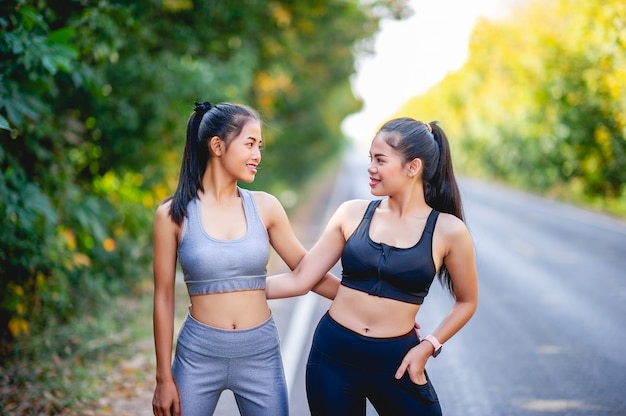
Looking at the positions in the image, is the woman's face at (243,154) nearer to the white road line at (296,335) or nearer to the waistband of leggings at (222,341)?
the waistband of leggings at (222,341)

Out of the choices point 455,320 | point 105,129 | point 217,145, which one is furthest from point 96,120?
point 455,320

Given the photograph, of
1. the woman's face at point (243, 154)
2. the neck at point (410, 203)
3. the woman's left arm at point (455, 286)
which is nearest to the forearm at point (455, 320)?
the woman's left arm at point (455, 286)

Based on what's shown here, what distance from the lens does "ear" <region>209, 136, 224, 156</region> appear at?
9.59ft

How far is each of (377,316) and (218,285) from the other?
69 centimetres

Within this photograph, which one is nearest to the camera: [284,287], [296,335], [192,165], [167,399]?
[167,399]

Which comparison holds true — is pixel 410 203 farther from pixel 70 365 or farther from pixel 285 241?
pixel 70 365

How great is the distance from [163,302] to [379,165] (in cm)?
110

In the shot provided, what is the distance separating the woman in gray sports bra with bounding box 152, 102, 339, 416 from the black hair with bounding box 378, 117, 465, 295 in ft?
2.04

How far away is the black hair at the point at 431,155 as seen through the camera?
2.87 meters

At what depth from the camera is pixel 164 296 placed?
284cm

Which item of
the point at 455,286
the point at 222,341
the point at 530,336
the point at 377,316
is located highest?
the point at 455,286

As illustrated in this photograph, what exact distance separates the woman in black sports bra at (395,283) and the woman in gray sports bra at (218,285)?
0.89ft

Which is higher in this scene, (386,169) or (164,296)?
(386,169)

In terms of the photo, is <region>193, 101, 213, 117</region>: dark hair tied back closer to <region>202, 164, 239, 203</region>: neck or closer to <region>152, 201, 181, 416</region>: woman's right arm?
<region>202, 164, 239, 203</region>: neck
